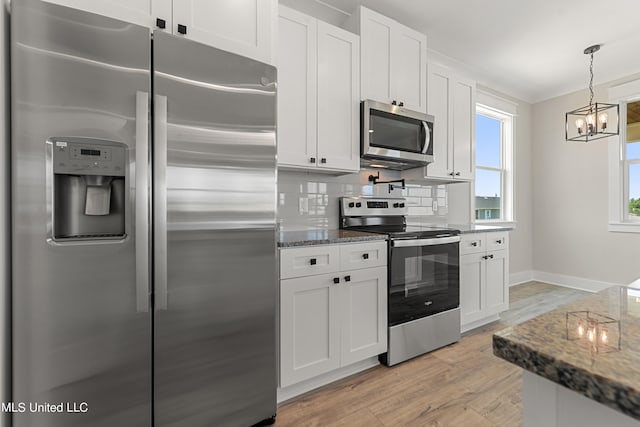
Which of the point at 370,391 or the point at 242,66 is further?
the point at 370,391

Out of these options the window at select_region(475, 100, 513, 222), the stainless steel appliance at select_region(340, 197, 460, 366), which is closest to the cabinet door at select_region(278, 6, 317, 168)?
the stainless steel appliance at select_region(340, 197, 460, 366)

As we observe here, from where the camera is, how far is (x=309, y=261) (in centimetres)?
173

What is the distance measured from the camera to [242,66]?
140cm

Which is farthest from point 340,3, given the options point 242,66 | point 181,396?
point 181,396

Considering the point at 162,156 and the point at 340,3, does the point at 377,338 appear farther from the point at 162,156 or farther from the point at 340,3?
the point at 340,3

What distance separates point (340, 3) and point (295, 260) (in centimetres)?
209

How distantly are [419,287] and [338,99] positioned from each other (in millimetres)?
1499

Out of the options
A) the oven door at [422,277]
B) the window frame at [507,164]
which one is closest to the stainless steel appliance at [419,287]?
the oven door at [422,277]

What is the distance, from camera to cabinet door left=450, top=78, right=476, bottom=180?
9.50 ft

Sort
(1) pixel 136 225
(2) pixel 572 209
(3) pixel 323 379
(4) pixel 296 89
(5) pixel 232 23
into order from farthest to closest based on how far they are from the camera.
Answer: (2) pixel 572 209
(4) pixel 296 89
(3) pixel 323 379
(5) pixel 232 23
(1) pixel 136 225

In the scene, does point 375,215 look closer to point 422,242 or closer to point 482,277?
point 422,242

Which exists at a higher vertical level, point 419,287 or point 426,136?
point 426,136

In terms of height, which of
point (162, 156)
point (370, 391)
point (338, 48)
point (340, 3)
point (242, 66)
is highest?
point (340, 3)

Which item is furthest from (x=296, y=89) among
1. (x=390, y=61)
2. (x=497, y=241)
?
(x=497, y=241)
